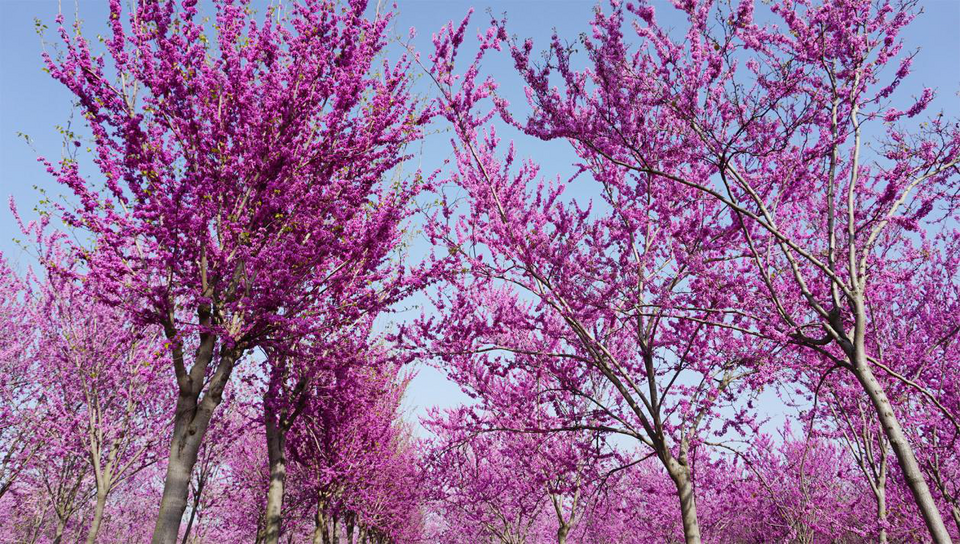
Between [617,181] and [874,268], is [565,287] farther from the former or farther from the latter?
[874,268]

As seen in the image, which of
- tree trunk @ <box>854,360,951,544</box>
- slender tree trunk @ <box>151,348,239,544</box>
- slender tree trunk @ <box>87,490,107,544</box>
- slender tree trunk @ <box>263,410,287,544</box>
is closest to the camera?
tree trunk @ <box>854,360,951,544</box>

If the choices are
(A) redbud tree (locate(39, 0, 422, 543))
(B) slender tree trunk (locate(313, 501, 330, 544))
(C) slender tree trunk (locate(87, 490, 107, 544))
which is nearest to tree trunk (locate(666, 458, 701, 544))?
(A) redbud tree (locate(39, 0, 422, 543))

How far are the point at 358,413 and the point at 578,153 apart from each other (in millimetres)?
9077

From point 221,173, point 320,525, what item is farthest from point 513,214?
point 320,525

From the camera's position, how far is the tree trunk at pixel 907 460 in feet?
14.3

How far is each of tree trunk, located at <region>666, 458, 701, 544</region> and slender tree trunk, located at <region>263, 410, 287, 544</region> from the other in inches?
263

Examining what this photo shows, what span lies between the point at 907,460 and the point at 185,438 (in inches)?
277

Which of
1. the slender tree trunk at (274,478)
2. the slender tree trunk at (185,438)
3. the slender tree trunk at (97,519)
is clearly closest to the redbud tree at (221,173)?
the slender tree trunk at (185,438)

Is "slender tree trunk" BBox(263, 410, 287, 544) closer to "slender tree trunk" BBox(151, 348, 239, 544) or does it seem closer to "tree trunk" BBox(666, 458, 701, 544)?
"slender tree trunk" BBox(151, 348, 239, 544)

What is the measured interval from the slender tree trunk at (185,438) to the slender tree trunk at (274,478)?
4060 millimetres

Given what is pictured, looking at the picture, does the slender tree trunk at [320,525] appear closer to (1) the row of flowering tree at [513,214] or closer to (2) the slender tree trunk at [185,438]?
(1) the row of flowering tree at [513,214]

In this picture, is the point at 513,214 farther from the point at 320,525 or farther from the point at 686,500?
the point at 320,525

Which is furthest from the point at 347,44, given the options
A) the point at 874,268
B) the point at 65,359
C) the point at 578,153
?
the point at 65,359

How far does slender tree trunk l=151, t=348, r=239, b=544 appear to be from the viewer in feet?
16.2
